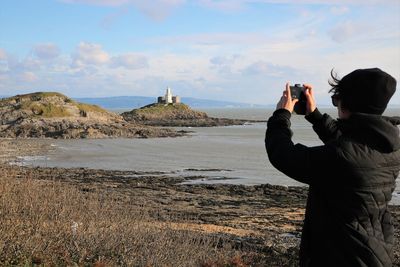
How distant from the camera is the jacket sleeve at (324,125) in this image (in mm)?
3070

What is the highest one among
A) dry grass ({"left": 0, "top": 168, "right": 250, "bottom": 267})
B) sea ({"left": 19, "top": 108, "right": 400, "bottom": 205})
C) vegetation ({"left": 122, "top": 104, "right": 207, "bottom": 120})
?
vegetation ({"left": 122, "top": 104, "right": 207, "bottom": 120})

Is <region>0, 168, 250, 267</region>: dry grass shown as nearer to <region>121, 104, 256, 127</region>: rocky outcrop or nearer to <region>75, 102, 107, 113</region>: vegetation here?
<region>75, 102, 107, 113</region>: vegetation

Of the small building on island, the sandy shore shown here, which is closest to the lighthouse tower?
the small building on island

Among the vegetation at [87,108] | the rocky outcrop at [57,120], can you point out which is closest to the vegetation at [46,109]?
the rocky outcrop at [57,120]

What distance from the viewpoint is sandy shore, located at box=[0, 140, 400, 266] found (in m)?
11.0

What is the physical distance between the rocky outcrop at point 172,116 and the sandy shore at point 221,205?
7495cm

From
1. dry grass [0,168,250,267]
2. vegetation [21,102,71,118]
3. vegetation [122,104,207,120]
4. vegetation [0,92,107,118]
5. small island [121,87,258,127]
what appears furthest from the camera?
vegetation [122,104,207,120]

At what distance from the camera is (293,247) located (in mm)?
10812

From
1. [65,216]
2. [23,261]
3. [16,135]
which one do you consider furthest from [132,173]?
[16,135]

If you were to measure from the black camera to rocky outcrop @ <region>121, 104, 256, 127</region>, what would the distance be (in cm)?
9570

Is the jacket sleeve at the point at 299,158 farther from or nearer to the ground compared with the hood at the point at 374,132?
nearer to the ground

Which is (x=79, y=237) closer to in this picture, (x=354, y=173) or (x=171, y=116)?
(x=354, y=173)

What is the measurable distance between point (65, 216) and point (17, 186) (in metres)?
1.62

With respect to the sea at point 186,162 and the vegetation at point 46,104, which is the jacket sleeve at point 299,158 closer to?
the sea at point 186,162
